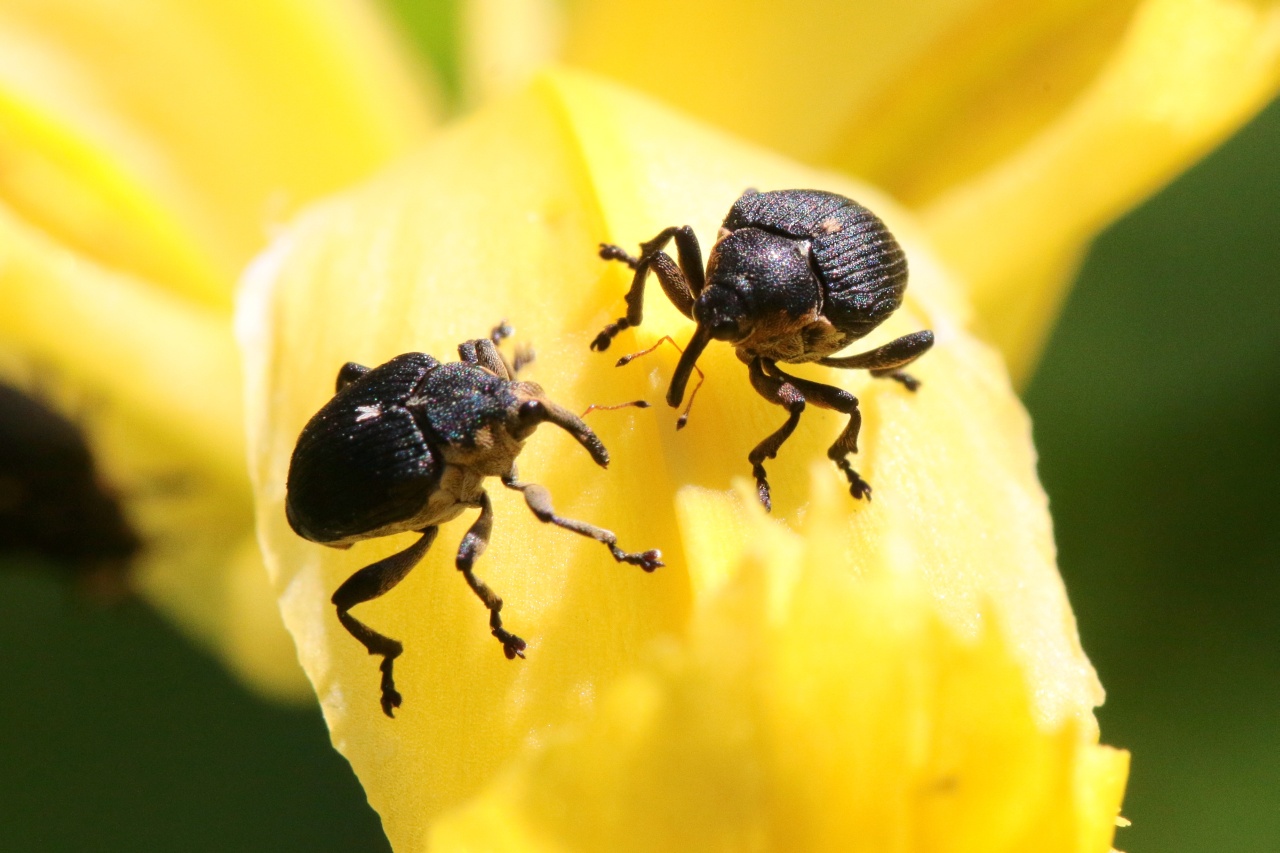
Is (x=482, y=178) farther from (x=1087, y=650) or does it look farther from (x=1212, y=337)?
(x=1212, y=337)

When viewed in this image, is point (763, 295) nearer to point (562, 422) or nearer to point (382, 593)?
point (562, 422)

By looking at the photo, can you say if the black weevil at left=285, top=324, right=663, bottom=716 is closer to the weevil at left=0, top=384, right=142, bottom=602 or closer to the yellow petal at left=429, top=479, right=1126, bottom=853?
the yellow petal at left=429, top=479, right=1126, bottom=853

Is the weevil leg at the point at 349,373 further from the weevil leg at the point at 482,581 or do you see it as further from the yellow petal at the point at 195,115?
the yellow petal at the point at 195,115

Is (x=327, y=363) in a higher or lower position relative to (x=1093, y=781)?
higher

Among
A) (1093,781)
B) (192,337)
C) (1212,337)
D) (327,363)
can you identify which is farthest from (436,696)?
(1212,337)

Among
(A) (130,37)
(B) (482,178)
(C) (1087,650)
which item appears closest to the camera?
(B) (482,178)
